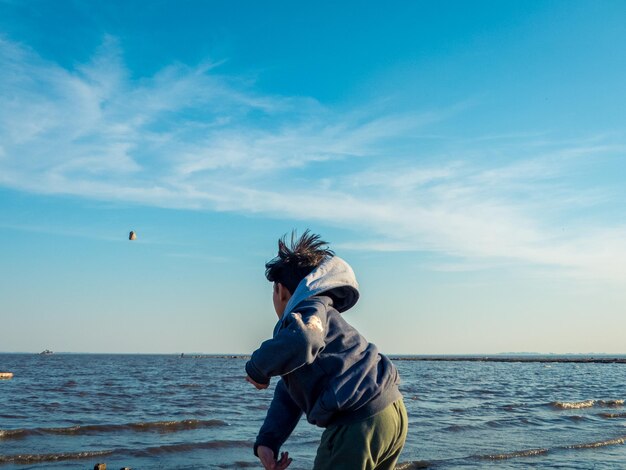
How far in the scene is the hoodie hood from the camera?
274 cm

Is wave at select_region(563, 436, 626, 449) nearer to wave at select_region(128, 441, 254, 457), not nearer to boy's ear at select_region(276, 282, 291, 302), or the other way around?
wave at select_region(128, 441, 254, 457)

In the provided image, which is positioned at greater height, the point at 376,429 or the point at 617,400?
the point at 376,429

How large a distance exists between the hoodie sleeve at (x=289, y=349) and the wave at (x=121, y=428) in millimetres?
11695

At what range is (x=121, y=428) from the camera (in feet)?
44.5

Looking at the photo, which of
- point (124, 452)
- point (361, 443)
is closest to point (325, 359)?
point (361, 443)

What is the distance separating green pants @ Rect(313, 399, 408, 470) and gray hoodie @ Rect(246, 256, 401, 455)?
41mm

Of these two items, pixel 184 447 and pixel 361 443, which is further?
pixel 184 447

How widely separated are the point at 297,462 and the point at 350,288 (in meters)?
7.83

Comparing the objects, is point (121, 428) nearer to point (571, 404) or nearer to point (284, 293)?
point (284, 293)

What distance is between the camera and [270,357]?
7.97 ft

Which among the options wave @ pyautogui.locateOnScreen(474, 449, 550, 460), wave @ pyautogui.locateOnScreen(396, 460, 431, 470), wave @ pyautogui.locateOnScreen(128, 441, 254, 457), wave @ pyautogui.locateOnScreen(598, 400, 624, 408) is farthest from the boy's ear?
wave @ pyautogui.locateOnScreen(598, 400, 624, 408)

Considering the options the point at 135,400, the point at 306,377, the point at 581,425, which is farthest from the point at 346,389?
the point at 135,400

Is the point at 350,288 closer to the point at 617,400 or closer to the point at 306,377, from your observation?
the point at 306,377

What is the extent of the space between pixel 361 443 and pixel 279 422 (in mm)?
504
